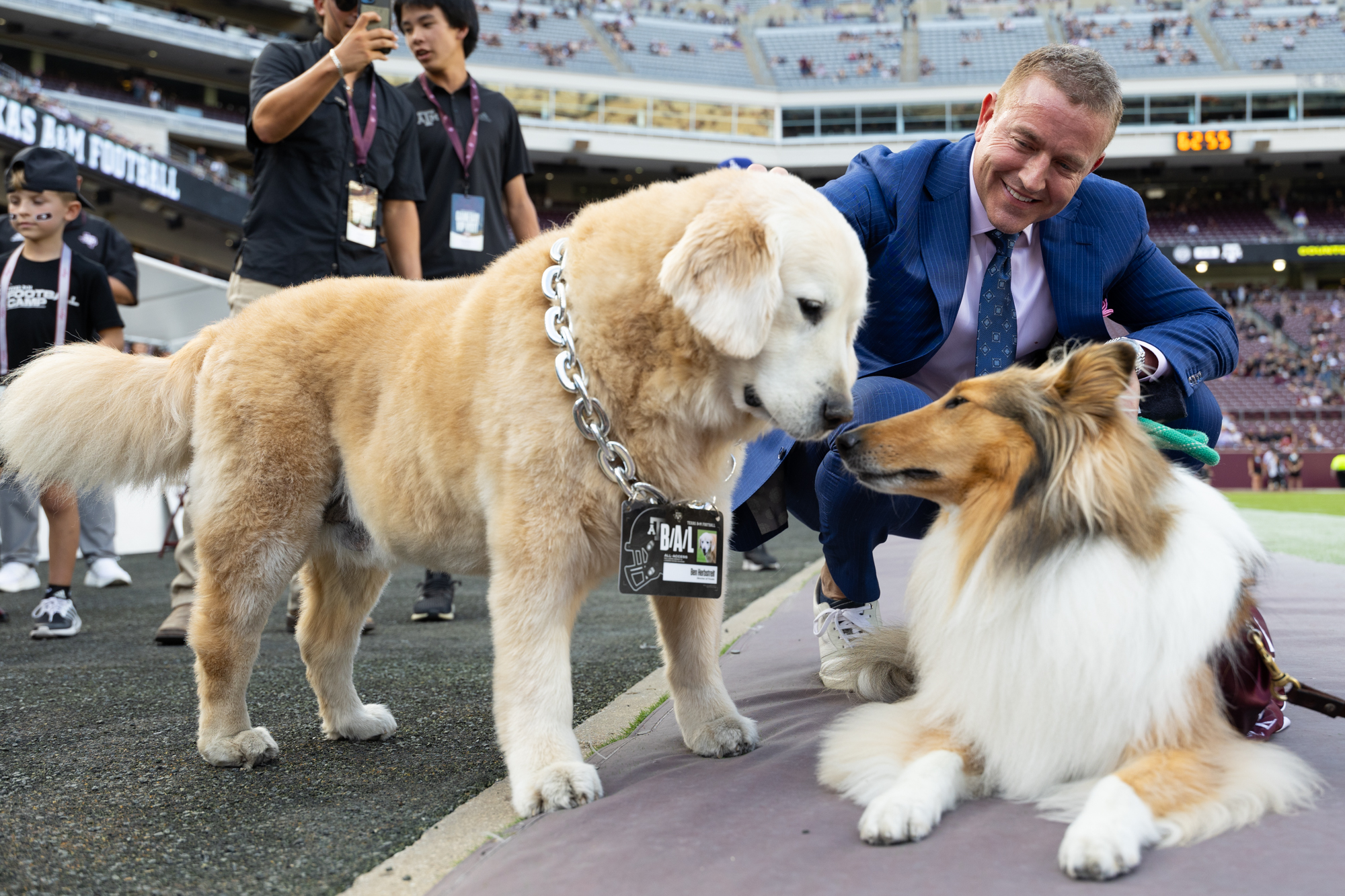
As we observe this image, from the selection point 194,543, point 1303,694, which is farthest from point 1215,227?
point 194,543

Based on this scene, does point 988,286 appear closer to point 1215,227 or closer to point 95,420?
point 95,420

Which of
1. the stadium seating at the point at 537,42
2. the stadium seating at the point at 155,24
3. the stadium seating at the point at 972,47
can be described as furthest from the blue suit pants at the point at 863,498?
the stadium seating at the point at 972,47

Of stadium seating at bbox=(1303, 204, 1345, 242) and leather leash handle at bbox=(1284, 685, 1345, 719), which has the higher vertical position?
stadium seating at bbox=(1303, 204, 1345, 242)

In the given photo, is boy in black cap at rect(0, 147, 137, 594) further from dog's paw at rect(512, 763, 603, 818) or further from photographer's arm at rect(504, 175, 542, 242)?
dog's paw at rect(512, 763, 603, 818)

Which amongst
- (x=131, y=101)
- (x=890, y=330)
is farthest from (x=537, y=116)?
(x=890, y=330)

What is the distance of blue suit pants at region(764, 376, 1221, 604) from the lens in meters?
3.17

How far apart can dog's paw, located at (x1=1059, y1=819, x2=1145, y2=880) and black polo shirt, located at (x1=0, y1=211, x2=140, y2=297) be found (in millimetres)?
7563

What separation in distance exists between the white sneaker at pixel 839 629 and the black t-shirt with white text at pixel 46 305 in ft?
14.7

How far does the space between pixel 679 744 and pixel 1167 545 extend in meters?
1.39

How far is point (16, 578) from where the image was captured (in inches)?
271

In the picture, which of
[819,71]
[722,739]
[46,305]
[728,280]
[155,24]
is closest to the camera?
[728,280]

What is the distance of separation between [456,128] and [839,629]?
3092 millimetres

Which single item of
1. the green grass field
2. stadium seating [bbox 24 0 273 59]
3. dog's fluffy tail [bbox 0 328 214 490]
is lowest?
the green grass field

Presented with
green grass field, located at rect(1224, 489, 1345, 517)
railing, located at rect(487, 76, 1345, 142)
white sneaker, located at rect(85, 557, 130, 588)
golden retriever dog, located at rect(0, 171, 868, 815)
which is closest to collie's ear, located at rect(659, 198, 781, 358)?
golden retriever dog, located at rect(0, 171, 868, 815)
